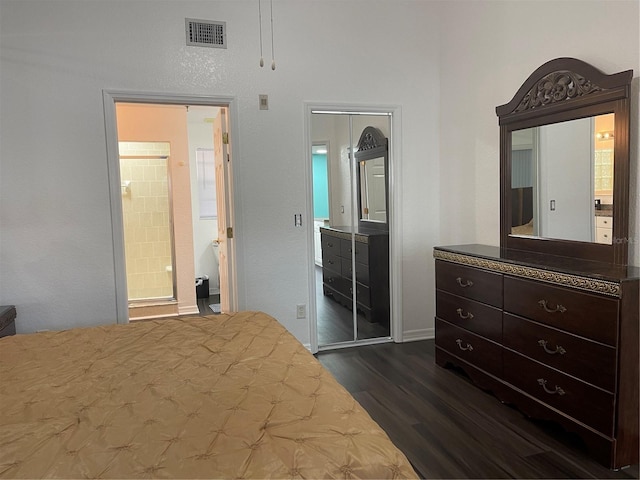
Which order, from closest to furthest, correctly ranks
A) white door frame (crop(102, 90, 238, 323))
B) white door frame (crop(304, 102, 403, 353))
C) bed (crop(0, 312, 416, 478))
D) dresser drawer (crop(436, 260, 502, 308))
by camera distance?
1. bed (crop(0, 312, 416, 478))
2. dresser drawer (crop(436, 260, 502, 308))
3. white door frame (crop(102, 90, 238, 323))
4. white door frame (crop(304, 102, 403, 353))

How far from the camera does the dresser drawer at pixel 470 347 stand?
294 cm

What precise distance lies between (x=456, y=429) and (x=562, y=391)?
61cm

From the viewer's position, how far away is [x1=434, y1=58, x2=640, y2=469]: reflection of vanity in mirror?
2174 mm

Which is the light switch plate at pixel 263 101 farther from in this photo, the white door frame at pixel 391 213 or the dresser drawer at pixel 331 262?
the dresser drawer at pixel 331 262

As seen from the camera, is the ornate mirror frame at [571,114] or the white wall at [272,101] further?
the white wall at [272,101]

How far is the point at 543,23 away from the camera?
9.89 ft

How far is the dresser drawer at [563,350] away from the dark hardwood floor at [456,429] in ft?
1.36

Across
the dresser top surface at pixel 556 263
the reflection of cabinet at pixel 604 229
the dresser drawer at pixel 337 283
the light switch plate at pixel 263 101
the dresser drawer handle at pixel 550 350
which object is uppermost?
the light switch plate at pixel 263 101

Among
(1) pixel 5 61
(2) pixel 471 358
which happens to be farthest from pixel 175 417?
(1) pixel 5 61

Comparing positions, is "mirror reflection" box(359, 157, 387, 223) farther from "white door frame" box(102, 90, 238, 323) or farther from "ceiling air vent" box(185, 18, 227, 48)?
"ceiling air vent" box(185, 18, 227, 48)

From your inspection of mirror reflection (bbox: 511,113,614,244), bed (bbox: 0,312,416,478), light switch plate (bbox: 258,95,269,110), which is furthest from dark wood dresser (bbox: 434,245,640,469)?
light switch plate (bbox: 258,95,269,110)

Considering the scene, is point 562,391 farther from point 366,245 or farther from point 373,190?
point 373,190

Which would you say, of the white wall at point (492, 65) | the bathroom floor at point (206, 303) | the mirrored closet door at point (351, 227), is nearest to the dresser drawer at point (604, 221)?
the white wall at point (492, 65)

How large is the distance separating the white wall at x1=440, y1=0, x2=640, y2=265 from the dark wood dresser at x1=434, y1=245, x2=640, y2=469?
0.46 metres
